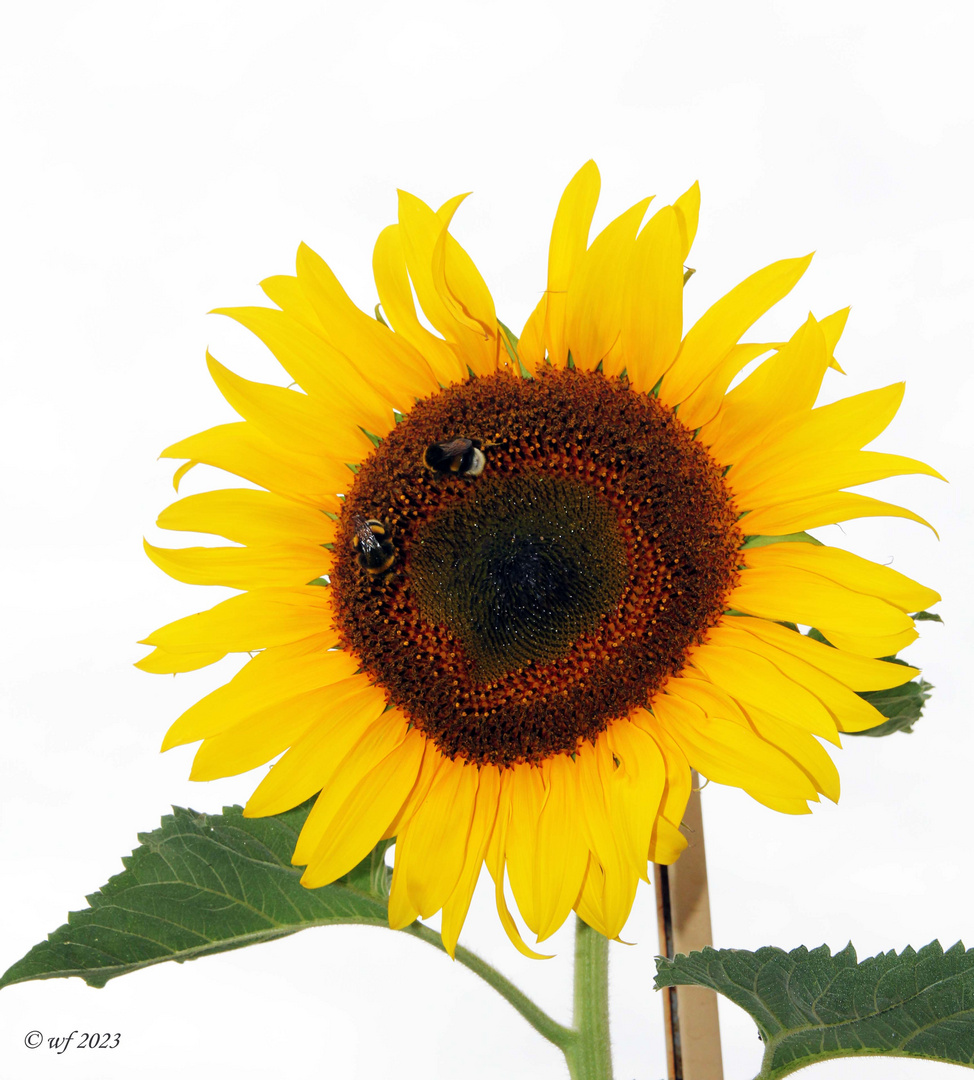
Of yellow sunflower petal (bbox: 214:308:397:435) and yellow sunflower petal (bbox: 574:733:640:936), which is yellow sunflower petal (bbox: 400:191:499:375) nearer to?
yellow sunflower petal (bbox: 214:308:397:435)

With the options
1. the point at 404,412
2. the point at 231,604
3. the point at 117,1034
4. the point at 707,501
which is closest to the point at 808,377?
Answer: the point at 707,501

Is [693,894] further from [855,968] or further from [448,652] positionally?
[448,652]

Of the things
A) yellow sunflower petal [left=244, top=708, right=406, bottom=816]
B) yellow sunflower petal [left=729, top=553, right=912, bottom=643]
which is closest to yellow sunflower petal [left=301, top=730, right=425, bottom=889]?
yellow sunflower petal [left=244, top=708, right=406, bottom=816]

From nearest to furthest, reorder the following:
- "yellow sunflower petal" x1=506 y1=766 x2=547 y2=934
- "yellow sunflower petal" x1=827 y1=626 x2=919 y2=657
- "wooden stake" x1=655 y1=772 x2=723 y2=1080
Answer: "yellow sunflower petal" x1=827 y1=626 x2=919 y2=657 → "yellow sunflower petal" x1=506 y1=766 x2=547 y2=934 → "wooden stake" x1=655 y1=772 x2=723 y2=1080

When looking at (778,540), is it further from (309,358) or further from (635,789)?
(309,358)

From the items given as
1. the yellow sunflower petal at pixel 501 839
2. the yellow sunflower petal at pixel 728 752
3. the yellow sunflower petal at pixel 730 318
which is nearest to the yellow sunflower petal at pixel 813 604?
the yellow sunflower petal at pixel 728 752
